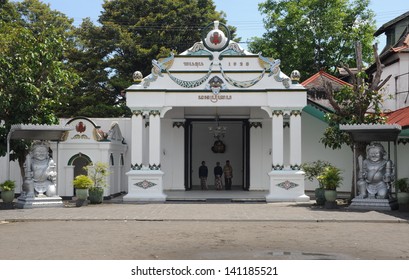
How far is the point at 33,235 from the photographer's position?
12711 millimetres

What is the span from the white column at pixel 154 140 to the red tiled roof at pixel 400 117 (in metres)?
8.96

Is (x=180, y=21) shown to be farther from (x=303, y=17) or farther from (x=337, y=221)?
(x=337, y=221)

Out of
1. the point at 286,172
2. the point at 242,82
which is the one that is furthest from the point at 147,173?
the point at 286,172

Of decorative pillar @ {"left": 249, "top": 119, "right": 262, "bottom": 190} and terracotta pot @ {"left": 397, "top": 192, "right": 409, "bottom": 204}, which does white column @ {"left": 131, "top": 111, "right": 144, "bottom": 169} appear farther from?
terracotta pot @ {"left": 397, "top": 192, "right": 409, "bottom": 204}

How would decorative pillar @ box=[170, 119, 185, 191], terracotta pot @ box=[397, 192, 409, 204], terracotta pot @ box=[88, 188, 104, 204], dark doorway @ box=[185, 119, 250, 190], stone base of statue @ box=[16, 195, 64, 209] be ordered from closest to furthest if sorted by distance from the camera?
terracotta pot @ box=[397, 192, 409, 204]
stone base of statue @ box=[16, 195, 64, 209]
terracotta pot @ box=[88, 188, 104, 204]
decorative pillar @ box=[170, 119, 185, 191]
dark doorway @ box=[185, 119, 250, 190]

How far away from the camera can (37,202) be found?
19.2m

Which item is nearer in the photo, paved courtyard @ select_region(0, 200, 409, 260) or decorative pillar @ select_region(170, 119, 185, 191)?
paved courtyard @ select_region(0, 200, 409, 260)

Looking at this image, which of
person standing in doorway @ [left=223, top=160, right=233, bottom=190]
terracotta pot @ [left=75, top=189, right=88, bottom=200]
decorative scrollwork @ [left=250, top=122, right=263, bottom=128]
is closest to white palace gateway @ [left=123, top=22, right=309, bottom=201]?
terracotta pot @ [left=75, top=189, right=88, bottom=200]

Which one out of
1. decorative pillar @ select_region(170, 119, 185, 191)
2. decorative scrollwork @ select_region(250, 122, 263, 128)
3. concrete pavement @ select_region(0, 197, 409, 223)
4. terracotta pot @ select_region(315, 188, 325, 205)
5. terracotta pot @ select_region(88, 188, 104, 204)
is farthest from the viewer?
decorative scrollwork @ select_region(250, 122, 263, 128)

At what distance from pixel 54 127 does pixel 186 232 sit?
8042 millimetres

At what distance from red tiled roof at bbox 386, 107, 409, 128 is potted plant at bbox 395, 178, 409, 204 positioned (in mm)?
3053

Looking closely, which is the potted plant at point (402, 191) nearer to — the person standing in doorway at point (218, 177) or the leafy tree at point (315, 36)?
the person standing in doorway at point (218, 177)

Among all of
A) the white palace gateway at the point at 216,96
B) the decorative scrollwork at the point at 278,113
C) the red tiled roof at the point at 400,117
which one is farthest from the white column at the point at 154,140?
the red tiled roof at the point at 400,117

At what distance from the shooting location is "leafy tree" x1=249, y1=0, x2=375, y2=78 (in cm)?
3659
